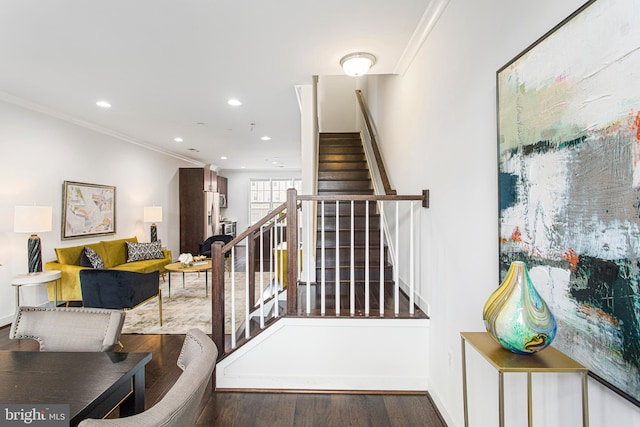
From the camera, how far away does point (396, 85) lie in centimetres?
338

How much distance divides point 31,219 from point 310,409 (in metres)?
3.79

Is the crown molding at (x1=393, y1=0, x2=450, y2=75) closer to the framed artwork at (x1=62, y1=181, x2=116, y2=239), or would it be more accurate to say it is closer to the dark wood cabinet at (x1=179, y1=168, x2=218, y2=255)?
A: the framed artwork at (x1=62, y1=181, x2=116, y2=239)

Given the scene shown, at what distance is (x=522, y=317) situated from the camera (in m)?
0.88

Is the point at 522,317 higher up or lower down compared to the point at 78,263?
higher up

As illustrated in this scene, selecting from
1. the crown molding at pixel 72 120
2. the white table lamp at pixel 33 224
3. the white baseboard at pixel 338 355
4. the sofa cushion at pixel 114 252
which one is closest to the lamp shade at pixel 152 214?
the sofa cushion at pixel 114 252

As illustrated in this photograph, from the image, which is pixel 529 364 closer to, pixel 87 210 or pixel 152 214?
pixel 87 210

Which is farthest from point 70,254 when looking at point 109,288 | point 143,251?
point 109,288

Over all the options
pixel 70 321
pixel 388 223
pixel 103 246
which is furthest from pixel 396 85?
pixel 103 246

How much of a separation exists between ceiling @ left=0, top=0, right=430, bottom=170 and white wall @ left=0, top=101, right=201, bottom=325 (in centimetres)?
30

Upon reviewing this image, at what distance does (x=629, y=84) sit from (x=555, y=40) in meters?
0.35

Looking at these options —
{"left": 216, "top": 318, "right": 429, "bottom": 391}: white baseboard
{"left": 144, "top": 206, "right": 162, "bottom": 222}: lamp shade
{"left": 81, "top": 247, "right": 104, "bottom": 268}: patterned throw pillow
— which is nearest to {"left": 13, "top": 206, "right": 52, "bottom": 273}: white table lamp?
{"left": 81, "top": 247, "right": 104, "bottom": 268}: patterned throw pillow

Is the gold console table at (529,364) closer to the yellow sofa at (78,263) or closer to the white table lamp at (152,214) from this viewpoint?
the yellow sofa at (78,263)

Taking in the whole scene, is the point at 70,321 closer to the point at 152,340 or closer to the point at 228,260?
the point at 152,340

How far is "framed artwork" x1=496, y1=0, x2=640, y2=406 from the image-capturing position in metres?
0.78
